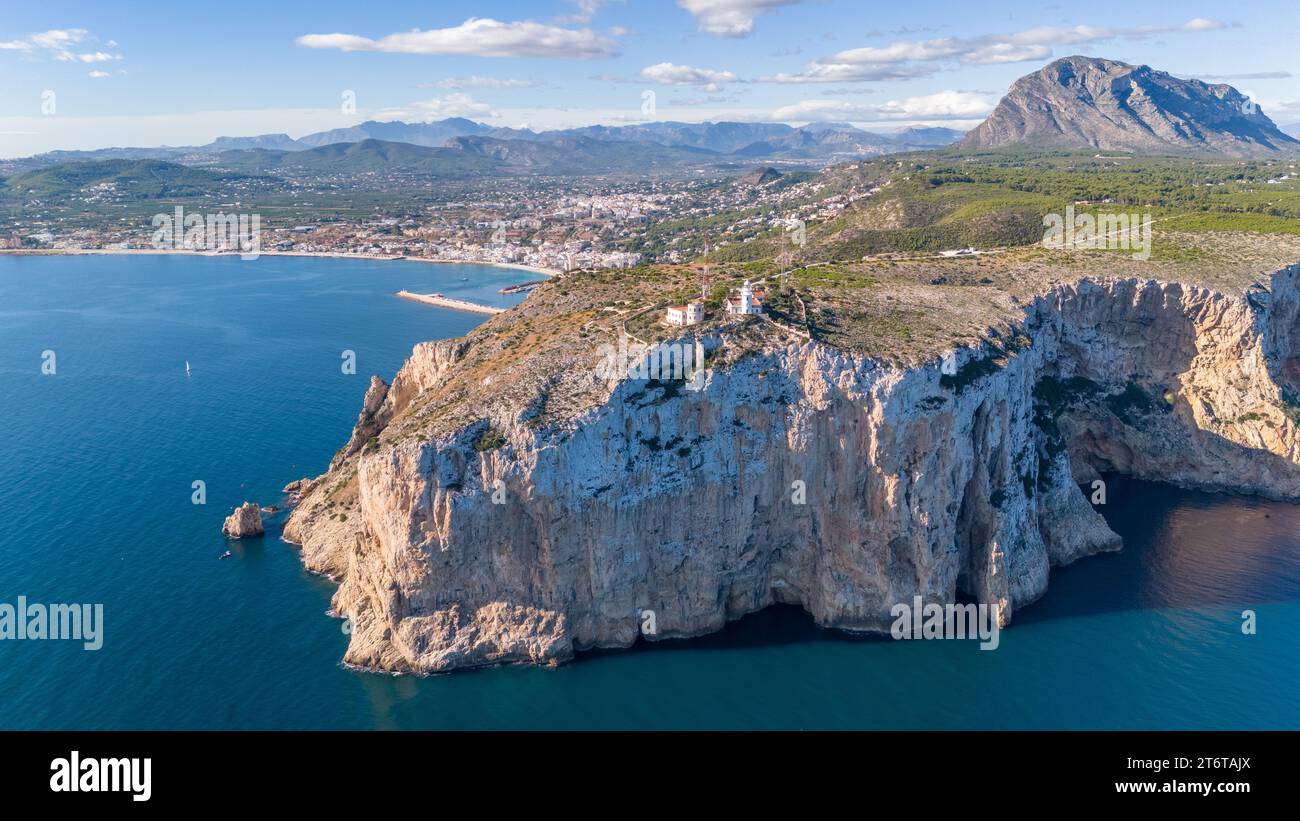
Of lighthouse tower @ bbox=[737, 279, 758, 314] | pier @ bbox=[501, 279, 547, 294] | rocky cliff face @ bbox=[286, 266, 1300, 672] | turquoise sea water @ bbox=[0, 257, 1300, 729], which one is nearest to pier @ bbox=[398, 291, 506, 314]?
pier @ bbox=[501, 279, 547, 294]

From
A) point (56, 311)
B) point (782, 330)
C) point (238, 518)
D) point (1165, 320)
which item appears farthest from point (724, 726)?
point (56, 311)

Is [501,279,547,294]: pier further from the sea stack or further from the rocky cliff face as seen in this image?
the rocky cliff face

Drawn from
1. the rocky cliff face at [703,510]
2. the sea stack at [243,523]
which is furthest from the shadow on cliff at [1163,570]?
the sea stack at [243,523]

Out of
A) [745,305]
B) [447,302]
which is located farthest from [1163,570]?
[447,302]

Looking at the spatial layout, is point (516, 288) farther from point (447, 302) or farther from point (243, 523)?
point (243, 523)

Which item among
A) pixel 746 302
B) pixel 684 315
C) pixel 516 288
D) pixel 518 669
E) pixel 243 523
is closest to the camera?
pixel 518 669

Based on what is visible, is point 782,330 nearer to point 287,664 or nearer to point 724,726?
point 724,726
